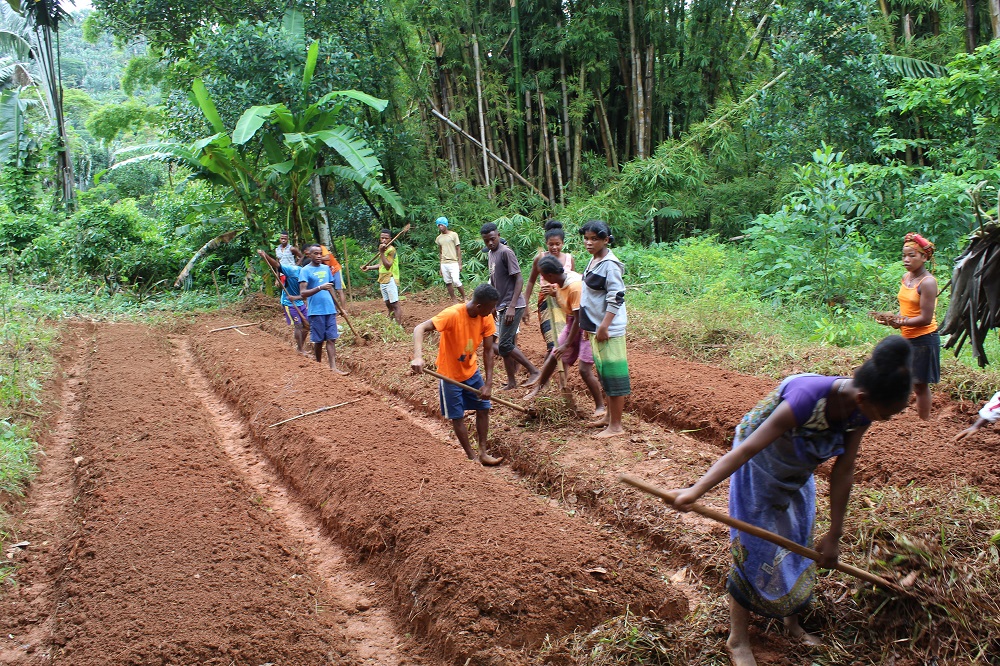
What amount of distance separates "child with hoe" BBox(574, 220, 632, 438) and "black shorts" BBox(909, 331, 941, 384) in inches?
83.2

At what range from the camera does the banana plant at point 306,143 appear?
12.8 meters

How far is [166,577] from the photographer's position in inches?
162

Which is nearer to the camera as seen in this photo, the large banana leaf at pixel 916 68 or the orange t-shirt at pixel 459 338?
the orange t-shirt at pixel 459 338

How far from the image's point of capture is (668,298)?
11.3 meters

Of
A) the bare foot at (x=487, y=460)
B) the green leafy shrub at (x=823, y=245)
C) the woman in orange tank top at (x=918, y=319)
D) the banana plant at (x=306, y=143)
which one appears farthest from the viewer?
the banana plant at (x=306, y=143)

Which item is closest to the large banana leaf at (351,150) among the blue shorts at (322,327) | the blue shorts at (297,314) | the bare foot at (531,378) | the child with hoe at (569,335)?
the blue shorts at (297,314)

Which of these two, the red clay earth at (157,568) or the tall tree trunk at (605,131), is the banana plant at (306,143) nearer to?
the tall tree trunk at (605,131)

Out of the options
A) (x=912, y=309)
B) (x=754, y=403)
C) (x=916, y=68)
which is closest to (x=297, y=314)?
(x=754, y=403)

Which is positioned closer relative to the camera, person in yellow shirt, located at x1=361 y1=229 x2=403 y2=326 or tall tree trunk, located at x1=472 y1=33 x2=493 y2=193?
person in yellow shirt, located at x1=361 y1=229 x2=403 y2=326

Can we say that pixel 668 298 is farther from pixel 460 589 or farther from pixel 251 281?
pixel 251 281

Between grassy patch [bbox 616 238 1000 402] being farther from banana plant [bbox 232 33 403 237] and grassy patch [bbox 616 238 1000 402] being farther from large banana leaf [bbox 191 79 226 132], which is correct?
large banana leaf [bbox 191 79 226 132]

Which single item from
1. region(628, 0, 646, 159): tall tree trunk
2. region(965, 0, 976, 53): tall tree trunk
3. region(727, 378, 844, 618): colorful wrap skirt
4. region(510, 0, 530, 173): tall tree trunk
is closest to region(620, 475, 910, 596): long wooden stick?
region(727, 378, 844, 618): colorful wrap skirt

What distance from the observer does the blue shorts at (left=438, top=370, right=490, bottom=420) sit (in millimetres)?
5582

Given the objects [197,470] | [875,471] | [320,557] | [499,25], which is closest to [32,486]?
[197,470]
